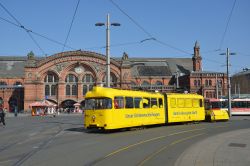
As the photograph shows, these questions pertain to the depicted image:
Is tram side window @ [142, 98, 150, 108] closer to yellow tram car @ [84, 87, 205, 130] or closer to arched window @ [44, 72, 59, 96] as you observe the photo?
yellow tram car @ [84, 87, 205, 130]

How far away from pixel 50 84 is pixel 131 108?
61.3 m

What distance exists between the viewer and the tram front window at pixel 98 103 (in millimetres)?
21812

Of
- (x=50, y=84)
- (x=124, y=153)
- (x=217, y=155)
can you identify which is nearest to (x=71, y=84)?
(x=50, y=84)

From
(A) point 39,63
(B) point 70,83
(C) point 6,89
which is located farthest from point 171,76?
(C) point 6,89

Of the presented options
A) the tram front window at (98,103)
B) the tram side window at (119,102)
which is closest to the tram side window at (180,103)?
the tram side window at (119,102)

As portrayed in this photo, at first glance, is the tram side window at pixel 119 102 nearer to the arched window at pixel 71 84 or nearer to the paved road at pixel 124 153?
the paved road at pixel 124 153

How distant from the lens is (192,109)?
1219 inches

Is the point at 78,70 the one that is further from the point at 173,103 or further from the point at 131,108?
the point at 131,108

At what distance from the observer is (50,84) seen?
271 feet

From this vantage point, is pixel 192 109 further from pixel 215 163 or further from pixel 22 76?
pixel 22 76

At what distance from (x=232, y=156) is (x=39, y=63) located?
237 feet

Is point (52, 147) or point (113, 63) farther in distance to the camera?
point (113, 63)

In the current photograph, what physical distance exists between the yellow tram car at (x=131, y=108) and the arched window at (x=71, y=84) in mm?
54893

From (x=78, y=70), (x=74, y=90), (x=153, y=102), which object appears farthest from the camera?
(x=74, y=90)
